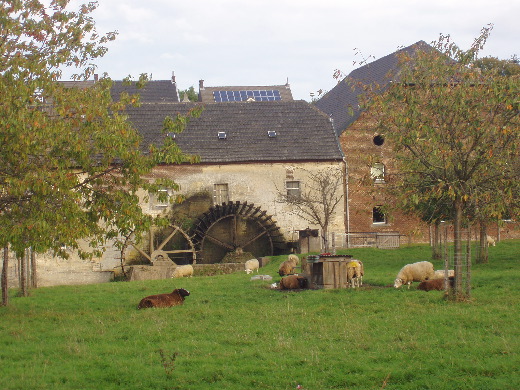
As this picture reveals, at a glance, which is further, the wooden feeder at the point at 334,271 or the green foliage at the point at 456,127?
the wooden feeder at the point at 334,271

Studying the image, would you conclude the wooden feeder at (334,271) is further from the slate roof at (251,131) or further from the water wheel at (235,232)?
the slate roof at (251,131)

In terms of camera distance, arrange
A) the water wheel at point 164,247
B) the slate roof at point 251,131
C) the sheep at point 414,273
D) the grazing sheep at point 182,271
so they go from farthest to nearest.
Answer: the slate roof at point 251,131 → the water wheel at point 164,247 → the grazing sheep at point 182,271 → the sheep at point 414,273

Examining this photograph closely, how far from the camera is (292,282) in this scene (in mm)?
19641

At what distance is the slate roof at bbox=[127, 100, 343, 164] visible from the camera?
35.3 metres

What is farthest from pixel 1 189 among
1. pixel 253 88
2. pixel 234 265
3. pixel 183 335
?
pixel 253 88

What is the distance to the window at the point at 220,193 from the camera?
3484 cm

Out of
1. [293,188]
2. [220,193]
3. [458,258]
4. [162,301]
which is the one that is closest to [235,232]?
[220,193]

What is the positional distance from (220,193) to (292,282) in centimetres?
1581

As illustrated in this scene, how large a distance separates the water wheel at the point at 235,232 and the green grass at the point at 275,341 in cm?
1492

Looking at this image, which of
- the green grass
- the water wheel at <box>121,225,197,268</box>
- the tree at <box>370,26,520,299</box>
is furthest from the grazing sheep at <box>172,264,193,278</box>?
the tree at <box>370,26,520,299</box>

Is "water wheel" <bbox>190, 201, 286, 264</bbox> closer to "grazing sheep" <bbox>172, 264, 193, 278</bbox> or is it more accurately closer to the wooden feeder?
"grazing sheep" <bbox>172, 264, 193, 278</bbox>

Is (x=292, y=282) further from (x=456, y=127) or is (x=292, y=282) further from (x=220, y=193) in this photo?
(x=220, y=193)

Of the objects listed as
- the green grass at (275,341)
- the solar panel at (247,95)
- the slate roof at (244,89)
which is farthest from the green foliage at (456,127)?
the slate roof at (244,89)

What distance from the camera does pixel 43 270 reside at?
106ft
